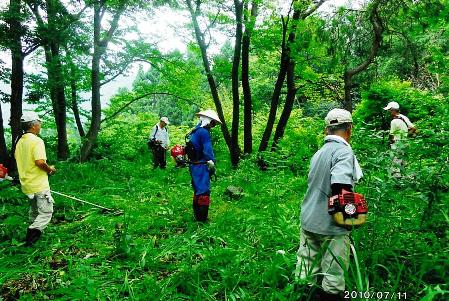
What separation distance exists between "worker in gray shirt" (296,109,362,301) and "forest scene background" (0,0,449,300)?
200 mm

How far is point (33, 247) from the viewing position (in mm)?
4973

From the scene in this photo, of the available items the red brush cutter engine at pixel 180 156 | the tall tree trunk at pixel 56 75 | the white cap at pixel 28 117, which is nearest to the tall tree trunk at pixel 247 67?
the red brush cutter engine at pixel 180 156

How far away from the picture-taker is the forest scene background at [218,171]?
3.52m

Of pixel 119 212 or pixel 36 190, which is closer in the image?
pixel 36 190

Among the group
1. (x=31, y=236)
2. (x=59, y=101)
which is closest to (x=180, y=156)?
(x=31, y=236)

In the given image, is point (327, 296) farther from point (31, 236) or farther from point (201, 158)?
point (31, 236)

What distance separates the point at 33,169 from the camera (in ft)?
16.6

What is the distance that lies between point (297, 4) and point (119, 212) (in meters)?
7.31

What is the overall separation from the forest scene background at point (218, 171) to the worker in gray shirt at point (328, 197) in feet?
0.66

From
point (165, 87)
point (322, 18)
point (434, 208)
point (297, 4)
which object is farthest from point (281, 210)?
point (165, 87)

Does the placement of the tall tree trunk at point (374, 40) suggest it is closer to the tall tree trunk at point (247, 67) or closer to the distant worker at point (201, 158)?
the tall tree trunk at point (247, 67)

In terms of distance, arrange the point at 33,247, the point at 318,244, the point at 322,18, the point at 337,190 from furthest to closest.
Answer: the point at 322,18, the point at 33,247, the point at 318,244, the point at 337,190

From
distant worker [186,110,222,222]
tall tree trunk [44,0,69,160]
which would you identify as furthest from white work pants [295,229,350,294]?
tall tree trunk [44,0,69,160]

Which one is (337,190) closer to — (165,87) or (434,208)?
(434,208)
